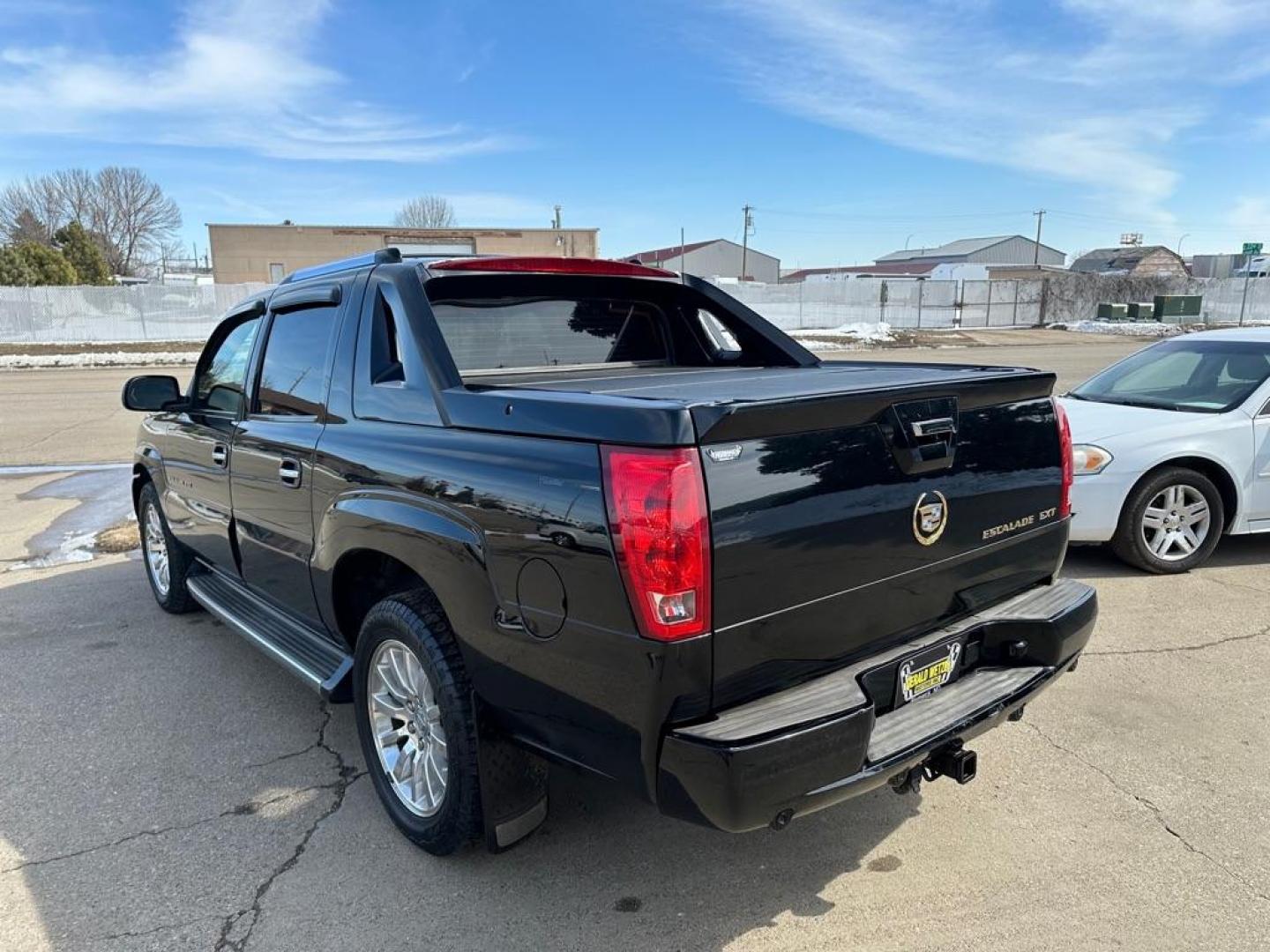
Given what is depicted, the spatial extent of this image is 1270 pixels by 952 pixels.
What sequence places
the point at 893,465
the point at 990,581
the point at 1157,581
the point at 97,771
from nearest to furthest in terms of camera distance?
1. the point at 893,465
2. the point at 990,581
3. the point at 97,771
4. the point at 1157,581

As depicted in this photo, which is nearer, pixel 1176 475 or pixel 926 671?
pixel 926 671

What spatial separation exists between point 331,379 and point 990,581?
98.2 inches

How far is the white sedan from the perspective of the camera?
17.8 feet

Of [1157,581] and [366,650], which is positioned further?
[1157,581]

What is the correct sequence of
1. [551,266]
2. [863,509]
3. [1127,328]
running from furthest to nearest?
[1127,328], [551,266], [863,509]

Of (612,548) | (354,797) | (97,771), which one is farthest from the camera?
(97,771)

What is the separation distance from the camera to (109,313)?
3294cm

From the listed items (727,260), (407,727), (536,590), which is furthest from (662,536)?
(727,260)

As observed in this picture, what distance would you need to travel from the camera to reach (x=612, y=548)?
2.06m

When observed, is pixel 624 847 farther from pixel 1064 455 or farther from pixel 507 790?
pixel 1064 455

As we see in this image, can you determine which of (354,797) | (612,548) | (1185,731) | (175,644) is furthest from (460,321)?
(1185,731)

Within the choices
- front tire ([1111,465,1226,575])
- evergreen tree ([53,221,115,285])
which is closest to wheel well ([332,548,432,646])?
front tire ([1111,465,1226,575])

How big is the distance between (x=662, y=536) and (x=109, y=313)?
37512 mm

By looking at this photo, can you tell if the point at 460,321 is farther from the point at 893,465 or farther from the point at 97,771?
the point at 97,771
